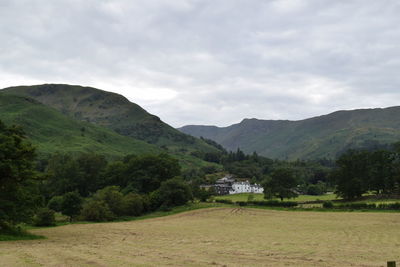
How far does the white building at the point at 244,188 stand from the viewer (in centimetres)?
18612

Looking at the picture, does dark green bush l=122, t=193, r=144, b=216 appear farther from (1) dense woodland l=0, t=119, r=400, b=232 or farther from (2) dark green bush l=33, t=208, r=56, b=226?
(2) dark green bush l=33, t=208, r=56, b=226

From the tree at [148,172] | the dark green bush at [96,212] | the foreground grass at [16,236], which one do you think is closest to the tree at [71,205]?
the dark green bush at [96,212]

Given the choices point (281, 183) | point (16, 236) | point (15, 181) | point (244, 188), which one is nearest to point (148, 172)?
point (281, 183)

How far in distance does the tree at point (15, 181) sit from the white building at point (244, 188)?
14583 cm

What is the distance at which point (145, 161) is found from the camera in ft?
364

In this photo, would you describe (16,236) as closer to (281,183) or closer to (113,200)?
(113,200)

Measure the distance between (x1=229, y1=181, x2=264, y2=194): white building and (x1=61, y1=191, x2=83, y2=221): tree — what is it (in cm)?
11195

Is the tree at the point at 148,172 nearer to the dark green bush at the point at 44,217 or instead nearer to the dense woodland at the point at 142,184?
the dense woodland at the point at 142,184

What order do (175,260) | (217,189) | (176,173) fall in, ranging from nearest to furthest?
(175,260) < (176,173) < (217,189)

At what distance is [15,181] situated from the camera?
40625 millimetres

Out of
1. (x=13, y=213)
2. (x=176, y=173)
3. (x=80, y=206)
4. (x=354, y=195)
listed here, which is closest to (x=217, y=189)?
(x=176, y=173)

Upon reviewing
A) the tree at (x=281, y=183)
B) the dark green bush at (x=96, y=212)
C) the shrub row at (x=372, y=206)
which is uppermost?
the tree at (x=281, y=183)

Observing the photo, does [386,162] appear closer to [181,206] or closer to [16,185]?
[181,206]

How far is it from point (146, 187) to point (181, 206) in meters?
20.3
